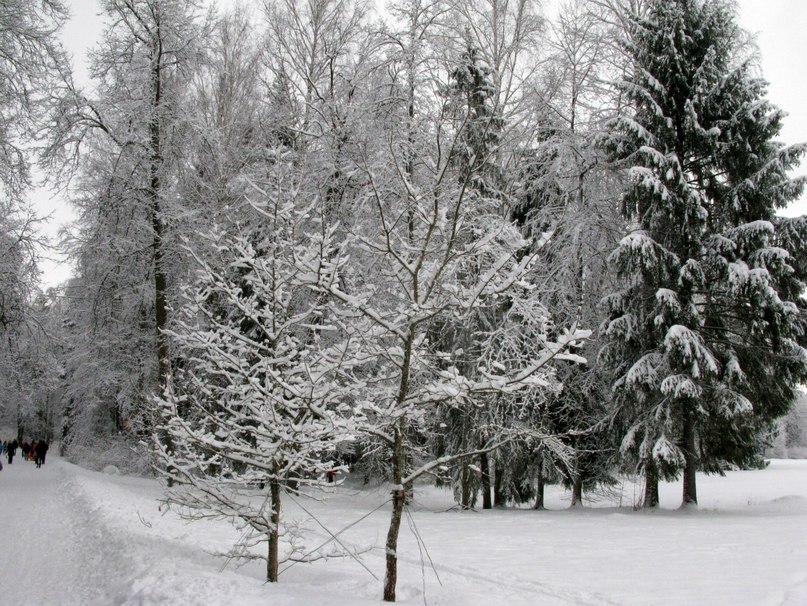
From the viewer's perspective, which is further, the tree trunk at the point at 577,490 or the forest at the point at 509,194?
the tree trunk at the point at 577,490

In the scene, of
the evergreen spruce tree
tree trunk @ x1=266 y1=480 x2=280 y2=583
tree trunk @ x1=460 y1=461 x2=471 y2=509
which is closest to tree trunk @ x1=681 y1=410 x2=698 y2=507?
the evergreen spruce tree

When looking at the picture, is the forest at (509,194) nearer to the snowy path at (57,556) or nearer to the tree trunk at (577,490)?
the tree trunk at (577,490)

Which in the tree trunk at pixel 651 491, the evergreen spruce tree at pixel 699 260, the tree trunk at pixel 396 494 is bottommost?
the tree trunk at pixel 651 491

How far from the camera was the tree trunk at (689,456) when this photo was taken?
475 inches

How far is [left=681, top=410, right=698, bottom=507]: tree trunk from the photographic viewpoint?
12.1 m

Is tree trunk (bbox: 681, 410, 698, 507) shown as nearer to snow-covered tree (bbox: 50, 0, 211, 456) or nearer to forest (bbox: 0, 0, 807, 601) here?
forest (bbox: 0, 0, 807, 601)

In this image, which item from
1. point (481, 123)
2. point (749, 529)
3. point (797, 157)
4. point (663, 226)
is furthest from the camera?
point (481, 123)

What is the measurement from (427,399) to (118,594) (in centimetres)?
340

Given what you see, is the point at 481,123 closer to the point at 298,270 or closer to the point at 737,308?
the point at 737,308

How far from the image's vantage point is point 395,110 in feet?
48.0

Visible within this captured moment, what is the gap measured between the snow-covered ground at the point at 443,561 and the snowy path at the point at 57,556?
22mm

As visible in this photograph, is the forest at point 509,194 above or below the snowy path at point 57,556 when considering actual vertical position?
above

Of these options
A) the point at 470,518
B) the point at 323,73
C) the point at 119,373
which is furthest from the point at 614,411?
the point at 119,373

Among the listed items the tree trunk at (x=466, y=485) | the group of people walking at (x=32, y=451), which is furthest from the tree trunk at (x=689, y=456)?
the group of people walking at (x=32, y=451)
